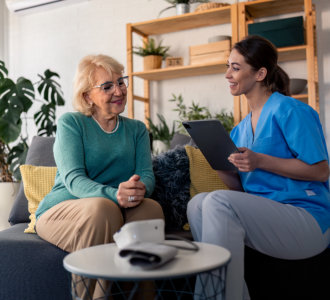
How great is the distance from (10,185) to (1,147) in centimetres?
50

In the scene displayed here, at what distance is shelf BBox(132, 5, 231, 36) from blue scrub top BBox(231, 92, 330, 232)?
1.75 meters

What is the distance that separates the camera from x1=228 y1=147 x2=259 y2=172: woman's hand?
1.42 m

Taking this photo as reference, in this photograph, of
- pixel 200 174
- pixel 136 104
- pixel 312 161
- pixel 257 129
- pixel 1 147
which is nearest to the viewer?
pixel 312 161

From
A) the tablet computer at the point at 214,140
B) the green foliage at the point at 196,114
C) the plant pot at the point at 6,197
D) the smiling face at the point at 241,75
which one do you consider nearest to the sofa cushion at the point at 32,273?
the tablet computer at the point at 214,140

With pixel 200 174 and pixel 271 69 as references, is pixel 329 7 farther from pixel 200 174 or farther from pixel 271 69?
pixel 200 174

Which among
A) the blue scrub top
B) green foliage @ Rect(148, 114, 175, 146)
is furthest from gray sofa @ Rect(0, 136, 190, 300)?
green foliage @ Rect(148, 114, 175, 146)

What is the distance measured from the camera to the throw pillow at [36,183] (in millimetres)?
1946

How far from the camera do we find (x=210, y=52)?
10.3 feet

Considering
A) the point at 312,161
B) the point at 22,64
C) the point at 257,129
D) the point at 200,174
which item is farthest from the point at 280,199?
the point at 22,64

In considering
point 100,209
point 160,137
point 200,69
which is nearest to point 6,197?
point 160,137

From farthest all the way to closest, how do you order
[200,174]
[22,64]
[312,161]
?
1. [22,64]
2. [200,174]
3. [312,161]

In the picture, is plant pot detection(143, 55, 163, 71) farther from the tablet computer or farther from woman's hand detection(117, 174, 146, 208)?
woman's hand detection(117, 174, 146, 208)

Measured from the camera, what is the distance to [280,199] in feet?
4.77

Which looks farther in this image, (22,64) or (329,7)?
(22,64)
